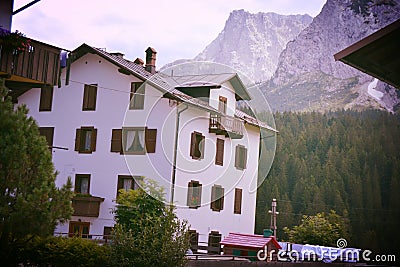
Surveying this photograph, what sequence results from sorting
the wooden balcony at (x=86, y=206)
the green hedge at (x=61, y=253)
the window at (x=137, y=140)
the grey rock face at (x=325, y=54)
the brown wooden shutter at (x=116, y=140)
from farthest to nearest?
the grey rock face at (x=325, y=54), the brown wooden shutter at (x=116, y=140), the window at (x=137, y=140), the wooden balcony at (x=86, y=206), the green hedge at (x=61, y=253)

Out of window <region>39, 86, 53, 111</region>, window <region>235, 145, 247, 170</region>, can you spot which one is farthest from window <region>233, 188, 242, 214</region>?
window <region>39, 86, 53, 111</region>

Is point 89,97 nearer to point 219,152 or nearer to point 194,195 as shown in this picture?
point 194,195

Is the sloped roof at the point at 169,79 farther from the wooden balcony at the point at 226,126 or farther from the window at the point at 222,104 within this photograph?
the window at the point at 222,104

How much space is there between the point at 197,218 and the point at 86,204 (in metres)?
3.47

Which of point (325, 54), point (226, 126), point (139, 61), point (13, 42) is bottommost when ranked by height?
point (13, 42)

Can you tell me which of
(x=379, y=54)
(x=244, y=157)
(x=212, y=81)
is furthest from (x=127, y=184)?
(x=379, y=54)

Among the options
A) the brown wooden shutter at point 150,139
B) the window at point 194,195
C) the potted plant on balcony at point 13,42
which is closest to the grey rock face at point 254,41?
the window at point 194,195

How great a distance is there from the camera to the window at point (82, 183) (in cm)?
1989

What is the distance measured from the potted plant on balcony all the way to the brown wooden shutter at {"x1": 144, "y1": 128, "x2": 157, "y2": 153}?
910 centimetres

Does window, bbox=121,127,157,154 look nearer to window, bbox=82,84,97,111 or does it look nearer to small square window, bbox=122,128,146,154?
small square window, bbox=122,128,146,154

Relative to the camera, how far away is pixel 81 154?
66.2 feet

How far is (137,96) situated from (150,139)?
1381 mm

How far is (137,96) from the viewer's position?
64.5 ft

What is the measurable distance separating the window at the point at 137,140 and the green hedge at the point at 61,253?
9148 millimetres
